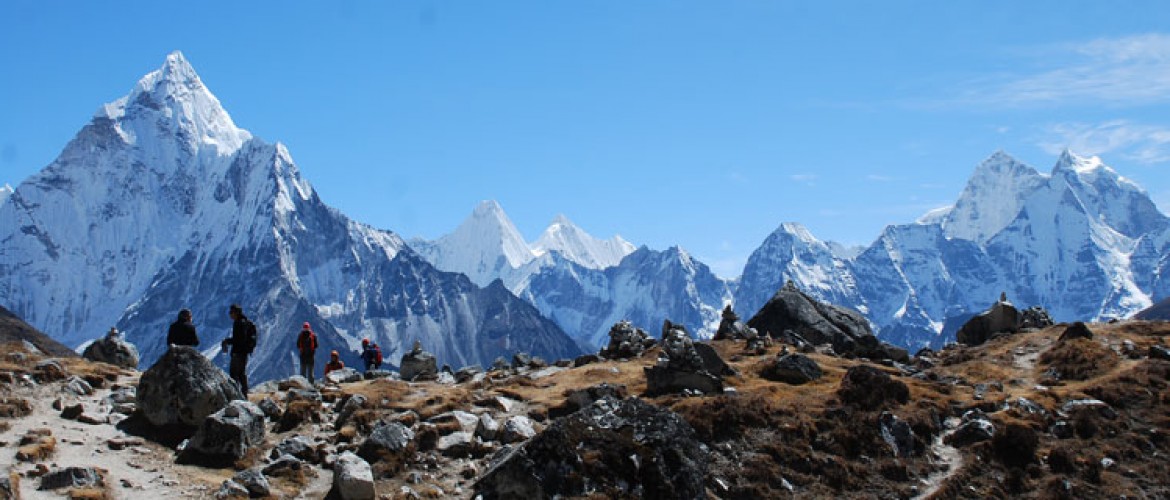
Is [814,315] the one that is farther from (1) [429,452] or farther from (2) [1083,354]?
(1) [429,452]

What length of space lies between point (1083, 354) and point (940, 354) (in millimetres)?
15468

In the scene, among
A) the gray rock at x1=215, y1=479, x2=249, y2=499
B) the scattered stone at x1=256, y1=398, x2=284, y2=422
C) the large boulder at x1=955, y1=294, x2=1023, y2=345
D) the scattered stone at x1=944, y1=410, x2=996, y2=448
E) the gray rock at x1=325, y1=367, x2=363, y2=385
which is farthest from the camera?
the large boulder at x1=955, y1=294, x2=1023, y2=345

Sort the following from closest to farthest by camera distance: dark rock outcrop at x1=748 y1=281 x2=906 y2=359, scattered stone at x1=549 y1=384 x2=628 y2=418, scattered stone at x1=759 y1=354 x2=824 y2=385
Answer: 1. scattered stone at x1=549 y1=384 x2=628 y2=418
2. scattered stone at x1=759 y1=354 x2=824 y2=385
3. dark rock outcrop at x1=748 y1=281 x2=906 y2=359

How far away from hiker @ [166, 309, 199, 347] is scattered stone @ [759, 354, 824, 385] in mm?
26654

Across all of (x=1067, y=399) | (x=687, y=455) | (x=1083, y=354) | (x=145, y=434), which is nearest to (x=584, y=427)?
(x=687, y=455)

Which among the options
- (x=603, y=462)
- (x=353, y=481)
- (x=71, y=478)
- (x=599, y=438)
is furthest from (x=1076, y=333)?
(x=71, y=478)

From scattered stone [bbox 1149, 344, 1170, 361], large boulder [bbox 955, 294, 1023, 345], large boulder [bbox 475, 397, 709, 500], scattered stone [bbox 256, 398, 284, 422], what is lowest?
large boulder [bbox 475, 397, 709, 500]

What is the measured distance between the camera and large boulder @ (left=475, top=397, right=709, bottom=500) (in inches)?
1187

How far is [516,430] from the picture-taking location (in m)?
36.7

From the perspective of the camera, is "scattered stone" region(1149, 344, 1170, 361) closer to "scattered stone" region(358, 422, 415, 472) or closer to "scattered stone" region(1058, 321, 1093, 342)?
"scattered stone" region(1058, 321, 1093, 342)

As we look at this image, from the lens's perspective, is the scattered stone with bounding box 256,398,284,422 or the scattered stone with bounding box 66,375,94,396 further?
the scattered stone with bounding box 66,375,94,396

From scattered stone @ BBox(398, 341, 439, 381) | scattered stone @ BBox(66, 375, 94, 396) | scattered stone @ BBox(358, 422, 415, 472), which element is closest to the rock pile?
scattered stone @ BBox(358, 422, 415, 472)

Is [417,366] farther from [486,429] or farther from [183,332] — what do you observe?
[486,429]

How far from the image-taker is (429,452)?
34656mm
